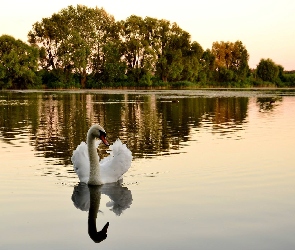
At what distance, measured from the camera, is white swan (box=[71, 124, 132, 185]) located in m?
13.6

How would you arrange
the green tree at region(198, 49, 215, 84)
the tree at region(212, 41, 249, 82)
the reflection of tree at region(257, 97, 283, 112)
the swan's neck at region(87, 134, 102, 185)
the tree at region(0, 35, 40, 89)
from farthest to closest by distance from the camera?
the tree at region(212, 41, 249, 82), the green tree at region(198, 49, 215, 84), the tree at region(0, 35, 40, 89), the reflection of tree at region(257, 97, 283, 112), the swan's neck at region(87, 134, 102, 185)

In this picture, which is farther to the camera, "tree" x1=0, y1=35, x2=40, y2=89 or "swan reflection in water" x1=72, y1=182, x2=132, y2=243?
"tree" x1=0, y1=35, x2=40, y2=89

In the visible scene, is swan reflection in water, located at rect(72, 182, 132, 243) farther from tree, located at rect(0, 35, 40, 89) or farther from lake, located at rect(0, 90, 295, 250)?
tree, located at rect(0, 35, 40, 89)

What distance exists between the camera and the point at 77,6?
130m

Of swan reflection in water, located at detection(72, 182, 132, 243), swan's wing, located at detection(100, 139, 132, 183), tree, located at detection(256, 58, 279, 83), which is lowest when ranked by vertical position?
swan reflection in water, located at detection(72, 182, 132, 243)

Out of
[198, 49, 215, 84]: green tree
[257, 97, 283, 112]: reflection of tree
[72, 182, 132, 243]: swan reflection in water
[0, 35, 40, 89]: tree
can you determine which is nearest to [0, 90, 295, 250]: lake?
[72, 182, 132, 243]: swan reflection in water

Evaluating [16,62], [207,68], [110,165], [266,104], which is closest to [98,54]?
[16,62]

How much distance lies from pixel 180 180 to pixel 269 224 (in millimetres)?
4325

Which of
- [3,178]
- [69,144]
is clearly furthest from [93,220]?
[69,144]

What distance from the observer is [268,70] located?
154500 millimetres

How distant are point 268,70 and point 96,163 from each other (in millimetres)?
145648

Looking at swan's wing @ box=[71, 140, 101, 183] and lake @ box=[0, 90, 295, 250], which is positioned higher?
swan's wing @ box=[71, 140, 101, 183]

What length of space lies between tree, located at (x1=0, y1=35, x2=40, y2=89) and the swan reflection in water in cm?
10347

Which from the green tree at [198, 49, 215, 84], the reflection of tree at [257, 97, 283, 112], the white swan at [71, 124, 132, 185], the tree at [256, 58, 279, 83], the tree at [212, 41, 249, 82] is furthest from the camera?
the tree at [256, 58, 279, 83]
